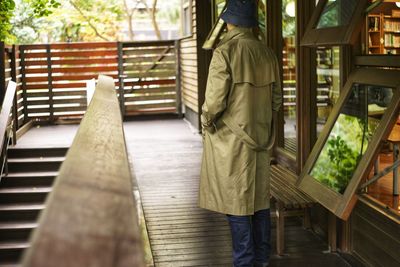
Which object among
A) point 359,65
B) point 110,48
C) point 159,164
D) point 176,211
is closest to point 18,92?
point 110,48

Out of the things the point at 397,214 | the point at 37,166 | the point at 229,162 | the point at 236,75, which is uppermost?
the point at 236,75

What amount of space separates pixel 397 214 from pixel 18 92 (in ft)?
35.4

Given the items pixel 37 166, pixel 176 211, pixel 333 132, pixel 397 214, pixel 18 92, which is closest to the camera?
pixel 397 214

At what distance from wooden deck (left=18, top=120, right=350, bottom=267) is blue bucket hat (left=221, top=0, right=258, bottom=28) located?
173 centimetres

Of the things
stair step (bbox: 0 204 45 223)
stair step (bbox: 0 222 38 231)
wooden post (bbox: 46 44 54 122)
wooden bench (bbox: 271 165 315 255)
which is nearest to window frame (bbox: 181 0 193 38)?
wooden post (bbox: 46 44 54 122)

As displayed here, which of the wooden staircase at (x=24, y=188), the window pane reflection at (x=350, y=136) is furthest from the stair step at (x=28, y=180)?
the window pane reflection at (x=350, y=136)

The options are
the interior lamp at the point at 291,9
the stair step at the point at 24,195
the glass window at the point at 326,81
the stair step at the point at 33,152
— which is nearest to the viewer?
the glass window at the point at 326,81

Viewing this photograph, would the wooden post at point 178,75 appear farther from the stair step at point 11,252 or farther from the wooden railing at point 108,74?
the stair step at point 11,252

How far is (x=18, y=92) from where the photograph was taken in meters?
13.4

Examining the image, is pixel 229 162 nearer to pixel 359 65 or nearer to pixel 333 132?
pixel 333 132

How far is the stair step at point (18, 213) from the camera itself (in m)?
10.1

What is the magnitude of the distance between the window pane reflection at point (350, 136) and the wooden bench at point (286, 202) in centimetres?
57

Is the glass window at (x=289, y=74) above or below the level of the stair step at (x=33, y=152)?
above

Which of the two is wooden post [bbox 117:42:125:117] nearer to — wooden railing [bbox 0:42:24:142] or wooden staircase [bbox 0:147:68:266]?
wooden railing [bbox 0:42:24:142]
